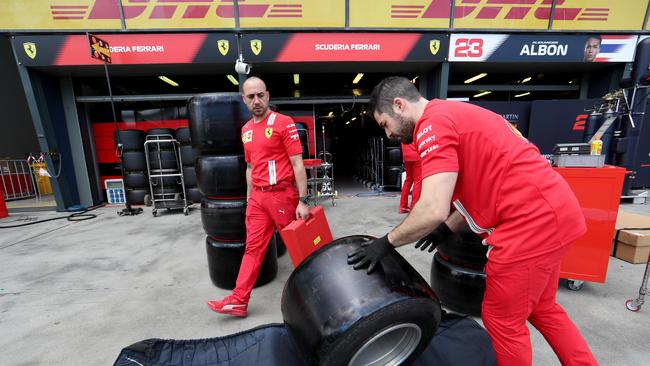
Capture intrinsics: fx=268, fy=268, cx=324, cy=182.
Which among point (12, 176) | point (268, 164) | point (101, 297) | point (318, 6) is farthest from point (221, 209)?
point (12, 176)

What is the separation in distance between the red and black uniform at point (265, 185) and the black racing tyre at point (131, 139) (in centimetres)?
537

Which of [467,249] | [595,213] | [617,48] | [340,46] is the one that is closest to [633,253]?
[595,213]

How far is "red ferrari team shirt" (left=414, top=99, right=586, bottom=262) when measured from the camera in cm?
112

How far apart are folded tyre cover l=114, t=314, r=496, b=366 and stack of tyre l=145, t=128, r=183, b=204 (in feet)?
16.1

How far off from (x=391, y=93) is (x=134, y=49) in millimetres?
6277

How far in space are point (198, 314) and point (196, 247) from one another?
168cm

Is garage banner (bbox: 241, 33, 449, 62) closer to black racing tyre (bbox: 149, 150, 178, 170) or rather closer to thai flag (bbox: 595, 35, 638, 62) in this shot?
black racing tyre (bbox: 149, 150, 178, 170)

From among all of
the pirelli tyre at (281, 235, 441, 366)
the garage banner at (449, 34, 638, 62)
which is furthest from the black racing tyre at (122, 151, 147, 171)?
the garage banner at (449, 34, 638, 62)

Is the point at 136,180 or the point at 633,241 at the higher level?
the point at 136,180

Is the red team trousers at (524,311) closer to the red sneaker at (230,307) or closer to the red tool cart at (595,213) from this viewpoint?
the red tool cart at (595,213)

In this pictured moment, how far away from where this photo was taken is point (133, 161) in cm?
618

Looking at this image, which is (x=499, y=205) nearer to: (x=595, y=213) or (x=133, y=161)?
(x=595, y=213)

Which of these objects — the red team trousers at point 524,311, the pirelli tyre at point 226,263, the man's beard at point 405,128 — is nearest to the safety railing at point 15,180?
the pirelli tyre at point 226,263

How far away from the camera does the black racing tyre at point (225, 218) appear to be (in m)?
2.45
